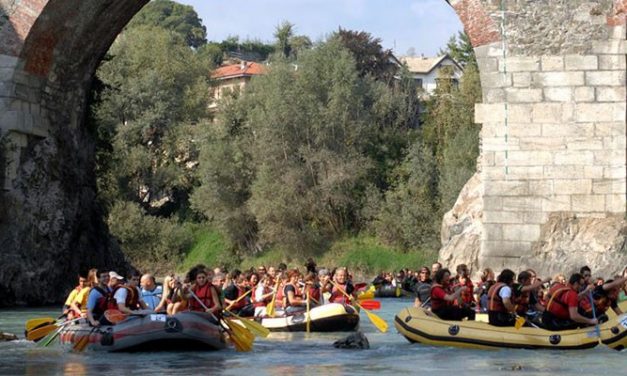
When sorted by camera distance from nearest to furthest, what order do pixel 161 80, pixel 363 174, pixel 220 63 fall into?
pixel 363 174 → pixel 161 80 → pixel 220 63

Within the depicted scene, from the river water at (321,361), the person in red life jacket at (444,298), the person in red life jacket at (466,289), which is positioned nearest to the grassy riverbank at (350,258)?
the person in red life jacket at (466,289)

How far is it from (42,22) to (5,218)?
141 inches

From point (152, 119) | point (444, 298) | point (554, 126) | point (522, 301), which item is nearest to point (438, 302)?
point (444, 298)

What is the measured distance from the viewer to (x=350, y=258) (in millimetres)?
51656

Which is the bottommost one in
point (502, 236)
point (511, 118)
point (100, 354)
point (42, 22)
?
point (100, 354)

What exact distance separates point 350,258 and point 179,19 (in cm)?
5716

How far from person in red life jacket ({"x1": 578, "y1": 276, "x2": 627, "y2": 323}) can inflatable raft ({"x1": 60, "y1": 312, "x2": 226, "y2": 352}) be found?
4442 millimetres

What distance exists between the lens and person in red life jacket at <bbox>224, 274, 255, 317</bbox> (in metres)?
23.6

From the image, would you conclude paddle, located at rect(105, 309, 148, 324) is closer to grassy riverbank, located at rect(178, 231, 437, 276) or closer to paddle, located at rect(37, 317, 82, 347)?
paddle, located at rect(37, 317, 82, 347)

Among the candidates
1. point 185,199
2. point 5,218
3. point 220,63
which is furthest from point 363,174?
point 220,63

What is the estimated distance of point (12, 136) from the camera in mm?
26266

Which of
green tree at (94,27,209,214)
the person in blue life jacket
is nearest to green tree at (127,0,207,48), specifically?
green tree at (94,27,209,214)

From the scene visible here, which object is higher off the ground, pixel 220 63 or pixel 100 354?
pixel 220 63

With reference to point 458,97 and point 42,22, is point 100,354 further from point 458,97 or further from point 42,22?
point 458,97
